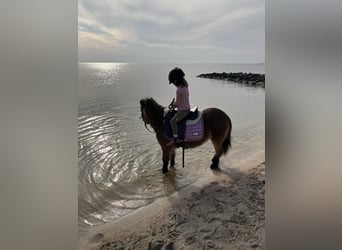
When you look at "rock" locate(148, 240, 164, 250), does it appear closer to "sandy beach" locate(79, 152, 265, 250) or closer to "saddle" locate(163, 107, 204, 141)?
"sandy beach" locate(79, 152, 265, 250)

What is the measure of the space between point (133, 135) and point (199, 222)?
49 centimetres

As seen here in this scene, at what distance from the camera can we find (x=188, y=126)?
62.8 inches

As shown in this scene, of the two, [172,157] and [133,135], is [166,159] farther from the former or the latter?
[133,135]

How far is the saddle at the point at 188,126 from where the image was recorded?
1534mm

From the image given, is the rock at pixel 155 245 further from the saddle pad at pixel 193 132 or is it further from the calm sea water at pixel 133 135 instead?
the saddle pad at pixel 193 132

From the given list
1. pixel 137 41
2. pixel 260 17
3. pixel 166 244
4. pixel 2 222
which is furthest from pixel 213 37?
pixel 2 222

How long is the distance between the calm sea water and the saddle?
6 cm

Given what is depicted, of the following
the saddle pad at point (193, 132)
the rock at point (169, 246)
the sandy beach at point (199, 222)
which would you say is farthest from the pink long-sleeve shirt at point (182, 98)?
the rock at point (169, 246)

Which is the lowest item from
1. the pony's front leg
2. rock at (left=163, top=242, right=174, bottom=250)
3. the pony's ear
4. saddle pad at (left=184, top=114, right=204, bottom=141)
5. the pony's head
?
rock at (left=163, top=242, right=174, bottom=250)

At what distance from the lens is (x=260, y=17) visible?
108 centimetres

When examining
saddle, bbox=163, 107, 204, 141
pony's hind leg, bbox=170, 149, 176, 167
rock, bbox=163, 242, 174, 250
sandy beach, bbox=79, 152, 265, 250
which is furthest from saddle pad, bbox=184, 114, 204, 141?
rock, bbox=163, 242, 174, 250

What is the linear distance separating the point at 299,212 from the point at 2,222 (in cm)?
81

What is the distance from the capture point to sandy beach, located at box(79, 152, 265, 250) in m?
1.16

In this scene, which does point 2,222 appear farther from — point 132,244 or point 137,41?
Answer: point 137,41
